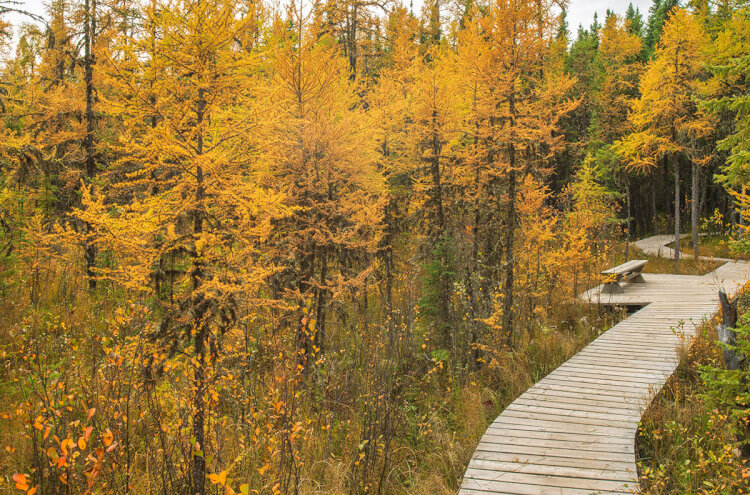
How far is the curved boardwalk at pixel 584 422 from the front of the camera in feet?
13.9

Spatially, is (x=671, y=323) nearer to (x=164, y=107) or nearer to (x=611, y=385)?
(x=611, y=385)

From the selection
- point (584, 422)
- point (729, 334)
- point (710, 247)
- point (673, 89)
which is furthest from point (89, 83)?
point (710, 247)

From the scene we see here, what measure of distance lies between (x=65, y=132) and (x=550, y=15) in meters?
12.9

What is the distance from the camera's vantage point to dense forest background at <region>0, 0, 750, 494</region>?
13.8ft

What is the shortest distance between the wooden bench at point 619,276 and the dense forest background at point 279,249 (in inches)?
37.2

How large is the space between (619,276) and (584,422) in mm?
8828

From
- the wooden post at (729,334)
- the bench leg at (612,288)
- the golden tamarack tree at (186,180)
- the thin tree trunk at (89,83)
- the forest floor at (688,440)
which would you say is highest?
the thin tree trunk at (89,83)

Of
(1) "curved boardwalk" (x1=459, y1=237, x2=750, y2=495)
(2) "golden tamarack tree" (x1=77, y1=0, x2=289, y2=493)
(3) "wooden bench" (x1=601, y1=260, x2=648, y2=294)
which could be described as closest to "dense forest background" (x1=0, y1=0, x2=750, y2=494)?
(2) "golden tamarack tree" (x1=77, y1=0, x2=289, y2=493)

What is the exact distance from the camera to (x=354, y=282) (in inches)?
349

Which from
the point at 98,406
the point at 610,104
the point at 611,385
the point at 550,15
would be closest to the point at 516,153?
the point at 550,15

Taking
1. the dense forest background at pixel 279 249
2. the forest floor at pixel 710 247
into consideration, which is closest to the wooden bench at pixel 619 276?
the dense forest background at pixel 279 249

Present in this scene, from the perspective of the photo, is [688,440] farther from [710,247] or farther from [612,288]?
[710,247]

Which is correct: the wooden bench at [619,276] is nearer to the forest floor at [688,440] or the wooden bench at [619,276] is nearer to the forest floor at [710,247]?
the forest floor at [688,440]

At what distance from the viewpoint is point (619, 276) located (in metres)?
12.6
